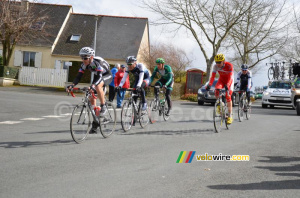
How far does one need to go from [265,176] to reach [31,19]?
3564 cm

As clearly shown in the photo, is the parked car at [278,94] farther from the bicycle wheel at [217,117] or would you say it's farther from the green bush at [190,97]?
the bicycle wheel at [217,117]

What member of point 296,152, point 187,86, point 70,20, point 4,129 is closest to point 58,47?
point 70,20

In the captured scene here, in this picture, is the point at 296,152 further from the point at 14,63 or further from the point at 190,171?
the point at 14,63

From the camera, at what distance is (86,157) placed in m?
6.88

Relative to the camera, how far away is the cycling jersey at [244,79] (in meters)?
14.9

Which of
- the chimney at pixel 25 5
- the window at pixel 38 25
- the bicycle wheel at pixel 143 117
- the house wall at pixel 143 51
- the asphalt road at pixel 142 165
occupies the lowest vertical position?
the asphalt road at pixel 142 165

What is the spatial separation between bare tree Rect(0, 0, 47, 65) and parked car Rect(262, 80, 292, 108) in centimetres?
2098

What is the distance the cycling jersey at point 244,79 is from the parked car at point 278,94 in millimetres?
10320

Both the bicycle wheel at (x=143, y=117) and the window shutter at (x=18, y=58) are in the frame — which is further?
the window shutter at (x=18, y=58)

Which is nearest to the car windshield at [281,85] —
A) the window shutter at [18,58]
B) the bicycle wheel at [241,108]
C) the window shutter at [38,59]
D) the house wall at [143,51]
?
the bicycle wheel at [241,108]

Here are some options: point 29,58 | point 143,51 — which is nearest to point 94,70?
point 143,51

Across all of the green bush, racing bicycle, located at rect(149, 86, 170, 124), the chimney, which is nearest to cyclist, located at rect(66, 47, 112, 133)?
racing bicycle, located at rect(149, 86, 170, 124)

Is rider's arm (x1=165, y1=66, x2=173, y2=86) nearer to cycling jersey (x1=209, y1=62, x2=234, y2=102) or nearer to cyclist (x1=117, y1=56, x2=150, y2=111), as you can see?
cyclist (x1=117, y1=56, x2=150, y2=111)

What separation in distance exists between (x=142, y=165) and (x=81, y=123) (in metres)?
2.40
